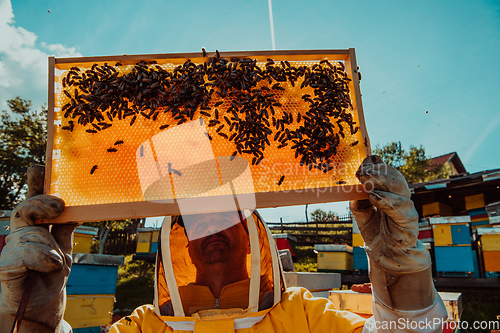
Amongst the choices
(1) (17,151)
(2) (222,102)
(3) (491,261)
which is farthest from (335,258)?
(1) (17,151)

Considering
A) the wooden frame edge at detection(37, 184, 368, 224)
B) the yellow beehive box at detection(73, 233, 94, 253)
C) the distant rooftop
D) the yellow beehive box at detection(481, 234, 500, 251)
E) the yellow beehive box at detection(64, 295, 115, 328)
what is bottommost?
the yellow beehive box at detection(64, 295, 115, 328)

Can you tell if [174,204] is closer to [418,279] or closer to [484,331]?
[418,279]

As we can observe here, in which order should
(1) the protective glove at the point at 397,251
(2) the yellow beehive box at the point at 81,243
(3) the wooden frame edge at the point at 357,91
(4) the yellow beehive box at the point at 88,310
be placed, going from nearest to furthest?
1. (1) the protective glove at the point at 397,251
2. (3) the wooden frame edge at the point at 357,91
3. (4) the yellow beehive box at the point at 88,310
4. (2) the yellow beehive box at the point at 81,243

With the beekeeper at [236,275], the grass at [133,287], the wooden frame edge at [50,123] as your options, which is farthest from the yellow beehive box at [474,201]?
the wooden frame edge at [50,123]

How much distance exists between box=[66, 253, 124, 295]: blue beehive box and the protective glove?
719cm

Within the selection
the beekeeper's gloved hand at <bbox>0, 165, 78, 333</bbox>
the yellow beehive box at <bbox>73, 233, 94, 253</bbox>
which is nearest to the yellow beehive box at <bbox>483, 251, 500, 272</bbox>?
the beekeeper's gloved hand at <bbox>0, 165, 78, 333</bbox>

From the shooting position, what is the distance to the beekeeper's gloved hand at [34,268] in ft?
6.35

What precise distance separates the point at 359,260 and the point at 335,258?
82 centimetres

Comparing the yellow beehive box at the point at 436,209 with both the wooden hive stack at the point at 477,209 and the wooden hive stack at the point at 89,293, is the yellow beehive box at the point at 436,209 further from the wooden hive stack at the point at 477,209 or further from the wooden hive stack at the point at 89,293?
the wooden hive stack at the point at 89,293

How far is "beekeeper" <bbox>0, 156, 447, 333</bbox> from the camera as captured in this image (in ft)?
6.11

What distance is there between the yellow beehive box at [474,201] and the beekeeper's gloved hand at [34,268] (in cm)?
1426

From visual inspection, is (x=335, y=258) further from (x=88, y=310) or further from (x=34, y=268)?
(x=34, y=268)

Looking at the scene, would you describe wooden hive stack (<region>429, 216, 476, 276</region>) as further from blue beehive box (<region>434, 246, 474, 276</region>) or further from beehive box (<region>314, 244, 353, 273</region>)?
beehive box (<region>314, 244, 353, 273</region>)

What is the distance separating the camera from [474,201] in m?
11.8
